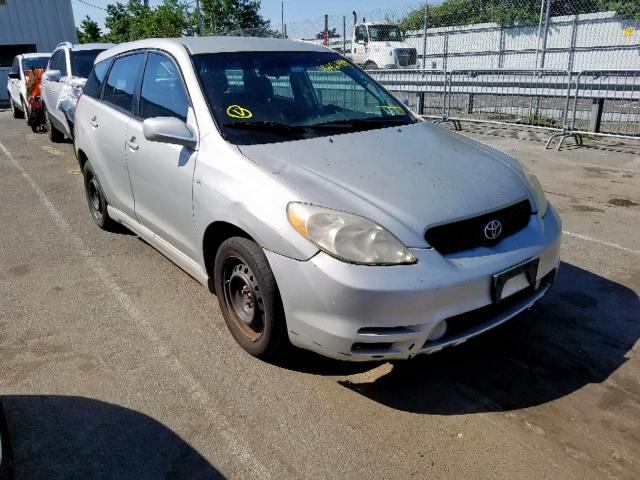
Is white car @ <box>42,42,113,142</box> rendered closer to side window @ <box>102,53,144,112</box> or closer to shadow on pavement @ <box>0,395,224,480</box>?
side window @ <box>102,53,144,112</box>

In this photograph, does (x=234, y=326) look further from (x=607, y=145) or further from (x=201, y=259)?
(x=607, y=145)

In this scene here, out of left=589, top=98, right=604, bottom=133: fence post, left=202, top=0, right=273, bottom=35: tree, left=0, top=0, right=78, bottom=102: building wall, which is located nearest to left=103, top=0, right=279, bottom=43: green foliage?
left=202, top=0, right=273, bottom=35: tree

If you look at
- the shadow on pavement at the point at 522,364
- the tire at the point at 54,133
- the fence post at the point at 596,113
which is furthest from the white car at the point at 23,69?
the shadow on pavement at the point at 522,364

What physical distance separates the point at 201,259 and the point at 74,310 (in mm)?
1131

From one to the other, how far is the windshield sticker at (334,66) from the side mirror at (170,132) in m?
1.33

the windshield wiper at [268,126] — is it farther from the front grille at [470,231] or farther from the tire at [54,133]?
the tire at [54,133]

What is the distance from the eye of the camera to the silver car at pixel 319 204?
98.3 inches

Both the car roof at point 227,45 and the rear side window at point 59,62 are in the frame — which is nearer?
the car roof at point 227,45

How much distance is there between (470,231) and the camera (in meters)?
2.69

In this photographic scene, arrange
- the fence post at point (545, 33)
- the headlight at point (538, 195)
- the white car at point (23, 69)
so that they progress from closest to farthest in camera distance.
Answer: the headlight at point (538, 195)
the white car at point (23, 69)
the fence post at point (545, 33)

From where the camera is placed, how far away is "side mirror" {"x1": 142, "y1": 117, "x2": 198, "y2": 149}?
3.20 meters

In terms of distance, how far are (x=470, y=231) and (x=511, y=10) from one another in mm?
18101

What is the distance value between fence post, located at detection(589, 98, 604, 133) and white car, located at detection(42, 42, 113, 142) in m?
8.65

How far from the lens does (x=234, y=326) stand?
322cm
